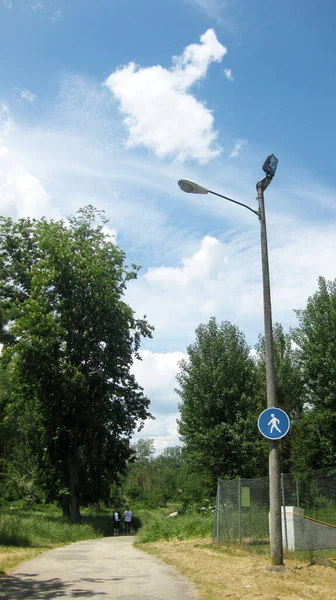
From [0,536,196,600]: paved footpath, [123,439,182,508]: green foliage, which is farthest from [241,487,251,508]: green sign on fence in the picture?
[123,439,182,508]: green foliage

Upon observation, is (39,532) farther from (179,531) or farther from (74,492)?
(74,492)

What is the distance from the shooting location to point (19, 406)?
33250mm

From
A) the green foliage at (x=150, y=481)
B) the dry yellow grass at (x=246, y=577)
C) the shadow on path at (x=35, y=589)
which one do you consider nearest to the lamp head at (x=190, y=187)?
the dry yellow grass at (x=246, y=577)

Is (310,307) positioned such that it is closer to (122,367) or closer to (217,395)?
(217,395)

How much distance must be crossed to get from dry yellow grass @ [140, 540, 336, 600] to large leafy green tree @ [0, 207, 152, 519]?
666 inches

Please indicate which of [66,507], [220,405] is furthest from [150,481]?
[220,405]

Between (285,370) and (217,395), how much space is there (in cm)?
679

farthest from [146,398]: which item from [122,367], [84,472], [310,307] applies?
[310,307]

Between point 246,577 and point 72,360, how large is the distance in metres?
22.3

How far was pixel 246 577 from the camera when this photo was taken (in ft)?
33.1

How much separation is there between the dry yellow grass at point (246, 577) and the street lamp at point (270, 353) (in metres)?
0.66

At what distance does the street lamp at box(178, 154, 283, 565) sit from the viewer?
1071 centimetres

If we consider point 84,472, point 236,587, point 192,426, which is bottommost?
point 236,587

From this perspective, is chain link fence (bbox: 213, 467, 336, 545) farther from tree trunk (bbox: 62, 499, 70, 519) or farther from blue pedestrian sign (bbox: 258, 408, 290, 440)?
tree trunk (bbox: 62, 499, 70, 519)
